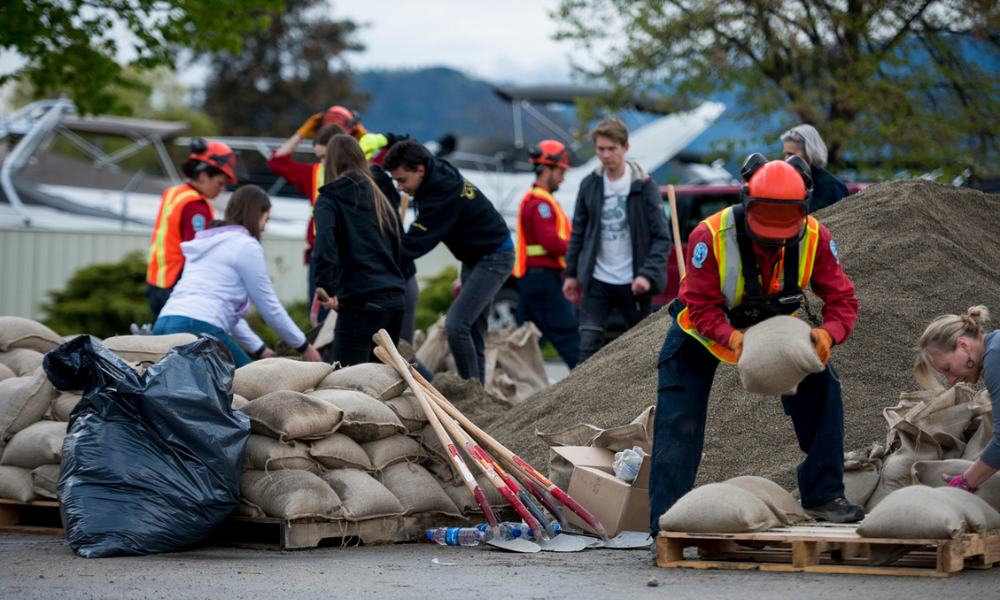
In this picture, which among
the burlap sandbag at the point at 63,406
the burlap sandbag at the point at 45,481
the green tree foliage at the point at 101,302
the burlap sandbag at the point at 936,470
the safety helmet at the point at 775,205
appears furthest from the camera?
the green tree foliage at the point at 101,302

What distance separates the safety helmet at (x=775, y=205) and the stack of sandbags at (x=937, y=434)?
1.18 m

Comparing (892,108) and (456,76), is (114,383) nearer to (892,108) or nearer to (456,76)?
(892,108)

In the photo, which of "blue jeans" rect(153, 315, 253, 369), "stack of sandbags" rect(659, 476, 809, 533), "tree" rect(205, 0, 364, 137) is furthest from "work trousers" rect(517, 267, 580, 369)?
"tree" rect(205, 0, 364, 137)

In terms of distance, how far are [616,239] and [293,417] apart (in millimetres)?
3046

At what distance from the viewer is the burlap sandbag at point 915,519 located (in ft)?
10.4

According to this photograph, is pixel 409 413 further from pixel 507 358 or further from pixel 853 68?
pixel 853 68

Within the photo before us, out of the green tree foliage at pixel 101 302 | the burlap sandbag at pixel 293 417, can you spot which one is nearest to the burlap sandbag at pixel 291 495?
the burlap sandbag at pixel 293 417

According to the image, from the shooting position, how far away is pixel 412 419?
4625 mm

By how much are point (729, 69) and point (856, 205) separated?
8025 millimetres

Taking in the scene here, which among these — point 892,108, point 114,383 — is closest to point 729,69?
point 892,108

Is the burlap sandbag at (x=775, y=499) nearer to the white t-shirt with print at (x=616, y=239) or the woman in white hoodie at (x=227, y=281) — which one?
the woman in white hoodie at (x=227, y=281)

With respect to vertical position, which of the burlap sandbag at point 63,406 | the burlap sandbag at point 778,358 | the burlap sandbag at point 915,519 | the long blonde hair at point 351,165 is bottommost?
the burlap sandbag at point 63,406

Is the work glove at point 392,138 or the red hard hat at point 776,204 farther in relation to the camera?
the work glove at point 392,138

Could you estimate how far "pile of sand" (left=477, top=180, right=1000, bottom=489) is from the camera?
16.0 ft
